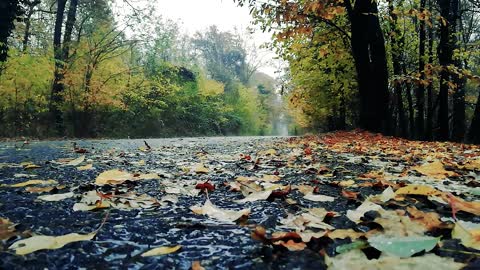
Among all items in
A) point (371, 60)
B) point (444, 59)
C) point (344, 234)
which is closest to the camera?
point (344, 234)

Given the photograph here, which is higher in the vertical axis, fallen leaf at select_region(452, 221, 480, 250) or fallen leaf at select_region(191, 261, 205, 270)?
fallen leaf at select_region(452, 221, 480, 250)

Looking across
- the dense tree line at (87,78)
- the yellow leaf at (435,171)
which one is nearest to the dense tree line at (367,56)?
the yellow leaf at (435,171)

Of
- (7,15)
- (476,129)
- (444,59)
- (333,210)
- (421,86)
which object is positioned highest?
(7,15)

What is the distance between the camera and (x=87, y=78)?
49.3ft

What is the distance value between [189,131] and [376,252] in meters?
23.5

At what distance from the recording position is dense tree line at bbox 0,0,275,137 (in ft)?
43.0

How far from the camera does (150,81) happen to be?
63.3 feet

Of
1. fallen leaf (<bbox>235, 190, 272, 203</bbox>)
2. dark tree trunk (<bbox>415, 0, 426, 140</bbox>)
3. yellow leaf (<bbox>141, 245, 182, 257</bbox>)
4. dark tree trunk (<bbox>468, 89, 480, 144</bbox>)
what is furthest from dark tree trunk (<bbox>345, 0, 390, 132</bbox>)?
yellow leaf (<bbox>141, 245, 182, 257</bbox>)

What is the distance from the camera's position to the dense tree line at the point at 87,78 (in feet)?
43.0

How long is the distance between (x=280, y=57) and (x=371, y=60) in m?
3.11

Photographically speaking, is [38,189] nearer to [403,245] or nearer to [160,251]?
[160,251]

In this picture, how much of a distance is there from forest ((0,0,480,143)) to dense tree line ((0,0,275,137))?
0.05 meters

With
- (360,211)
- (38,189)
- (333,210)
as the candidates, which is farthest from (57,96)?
(360,211)

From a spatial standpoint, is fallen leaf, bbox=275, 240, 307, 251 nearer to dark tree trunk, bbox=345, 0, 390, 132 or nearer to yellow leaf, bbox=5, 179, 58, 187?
yellow leaf, bbox=5, 179, 58, 187
